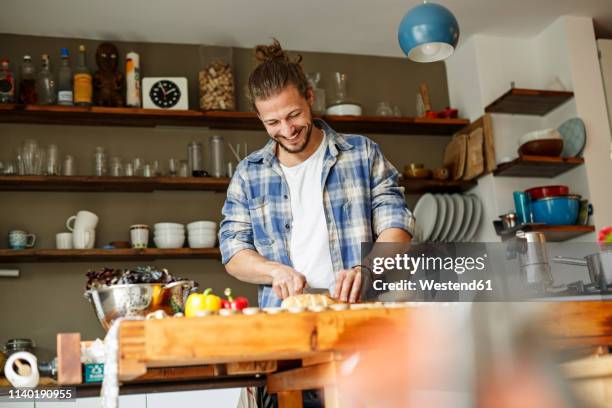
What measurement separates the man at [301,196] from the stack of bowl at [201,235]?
1.72 m

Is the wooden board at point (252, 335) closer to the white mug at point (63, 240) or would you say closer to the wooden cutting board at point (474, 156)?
the white mug at point (63, 240)

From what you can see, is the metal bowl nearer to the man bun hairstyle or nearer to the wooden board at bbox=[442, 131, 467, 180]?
the man bun hairstyle

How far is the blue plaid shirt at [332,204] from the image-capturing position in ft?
7.54

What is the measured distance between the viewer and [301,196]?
236 centimetres

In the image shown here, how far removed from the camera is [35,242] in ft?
13.3

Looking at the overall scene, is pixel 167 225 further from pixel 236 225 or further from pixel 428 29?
pixel 428 29

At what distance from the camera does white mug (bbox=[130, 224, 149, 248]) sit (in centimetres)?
402

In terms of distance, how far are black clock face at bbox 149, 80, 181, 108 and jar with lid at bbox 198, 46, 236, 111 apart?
15 cm

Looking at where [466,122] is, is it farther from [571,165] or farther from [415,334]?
[415,334]

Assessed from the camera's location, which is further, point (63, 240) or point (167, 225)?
point (167, 225)

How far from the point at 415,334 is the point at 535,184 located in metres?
4.20

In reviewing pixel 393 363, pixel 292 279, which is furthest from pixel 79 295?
pixel 393 363

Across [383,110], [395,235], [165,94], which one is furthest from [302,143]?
[383,110]

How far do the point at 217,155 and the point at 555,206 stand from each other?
191 centimetres
